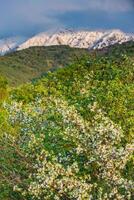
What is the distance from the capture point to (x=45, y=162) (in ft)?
78.4

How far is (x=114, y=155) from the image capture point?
24328mm

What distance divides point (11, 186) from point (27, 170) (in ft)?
4.91

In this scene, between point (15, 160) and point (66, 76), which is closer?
point (15, 160)

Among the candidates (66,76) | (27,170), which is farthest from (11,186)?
(66,76)

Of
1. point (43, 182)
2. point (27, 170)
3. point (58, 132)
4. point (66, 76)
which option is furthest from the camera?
point (66, 76)

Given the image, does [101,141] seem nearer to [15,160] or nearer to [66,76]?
[15,160]

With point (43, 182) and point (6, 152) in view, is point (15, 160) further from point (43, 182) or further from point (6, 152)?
point (43, 182)

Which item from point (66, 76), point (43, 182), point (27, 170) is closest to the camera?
point (43, 182)

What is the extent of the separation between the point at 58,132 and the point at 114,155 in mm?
4397

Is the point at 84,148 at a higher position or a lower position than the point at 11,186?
higher

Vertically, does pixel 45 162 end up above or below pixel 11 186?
above

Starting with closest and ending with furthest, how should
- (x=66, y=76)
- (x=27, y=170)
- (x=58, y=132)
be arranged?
(x=27, y=170) < (x=58, y=132) < (x=66, y=76)

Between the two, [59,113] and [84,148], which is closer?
[84,148]

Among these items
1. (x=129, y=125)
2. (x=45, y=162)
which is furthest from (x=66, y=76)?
(x=45, y=162)
